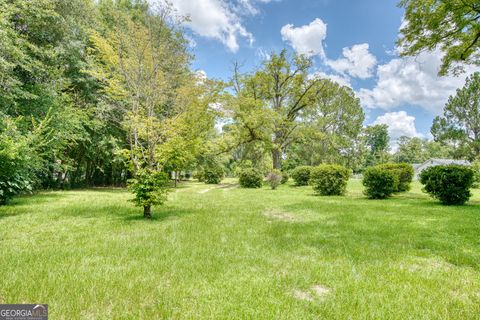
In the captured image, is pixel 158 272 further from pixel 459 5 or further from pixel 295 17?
pixel 295 17

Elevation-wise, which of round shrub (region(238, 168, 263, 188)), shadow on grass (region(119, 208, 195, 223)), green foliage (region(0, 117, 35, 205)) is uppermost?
green foliage (region(0, 117, 35, 205))

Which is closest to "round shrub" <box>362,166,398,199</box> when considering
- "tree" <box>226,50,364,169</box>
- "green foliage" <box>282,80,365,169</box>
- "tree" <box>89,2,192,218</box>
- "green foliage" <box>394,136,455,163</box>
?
"tree" <box>89,2,192,218</box>

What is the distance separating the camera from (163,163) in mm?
8078

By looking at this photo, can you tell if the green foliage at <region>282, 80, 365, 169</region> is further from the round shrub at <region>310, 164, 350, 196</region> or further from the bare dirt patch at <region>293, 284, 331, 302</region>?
the bare dirt patch at <region>293, 284, 331, 302</region>

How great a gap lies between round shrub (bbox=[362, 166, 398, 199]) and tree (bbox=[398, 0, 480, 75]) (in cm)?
494

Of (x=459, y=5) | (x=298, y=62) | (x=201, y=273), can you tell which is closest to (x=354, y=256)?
(x=201, y=273)

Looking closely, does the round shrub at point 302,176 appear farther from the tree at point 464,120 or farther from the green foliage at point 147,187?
the tree at point 464,120

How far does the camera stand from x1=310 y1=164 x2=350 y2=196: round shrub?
46.8 ft

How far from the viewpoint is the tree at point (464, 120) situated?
32531 mm

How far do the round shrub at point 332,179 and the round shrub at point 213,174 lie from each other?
1558 cm

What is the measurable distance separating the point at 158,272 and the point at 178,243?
4.84ft

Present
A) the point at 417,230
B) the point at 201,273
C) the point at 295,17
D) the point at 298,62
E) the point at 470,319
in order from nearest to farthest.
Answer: the point at 470,319, the point at 201,273, the point at 417,230, the point at 295,17, the point at 298,62

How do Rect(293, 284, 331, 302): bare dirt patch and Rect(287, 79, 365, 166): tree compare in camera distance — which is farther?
Rect(287, 79, 365, 166): tree

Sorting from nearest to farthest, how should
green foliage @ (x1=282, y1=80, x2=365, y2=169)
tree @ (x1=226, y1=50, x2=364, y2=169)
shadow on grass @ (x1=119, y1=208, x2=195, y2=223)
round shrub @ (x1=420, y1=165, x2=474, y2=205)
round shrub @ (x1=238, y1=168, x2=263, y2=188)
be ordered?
shadow on grass @ (x1=119, y1=208, x2=195, y2=223)
round shrub @ (x1=420, y1=165, x2=474, y2=205)
round shrub @ (x1=238, y1=168, x2=263, y2=188)
tree @ (x1=226, y1=50, x2=364, y2=169)
green foliage @ (x1=282, y1=80, x2=365, y2=169)
